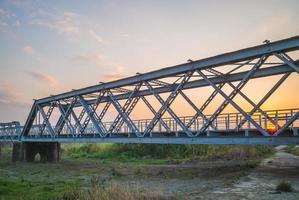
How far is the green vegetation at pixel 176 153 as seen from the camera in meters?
41.1

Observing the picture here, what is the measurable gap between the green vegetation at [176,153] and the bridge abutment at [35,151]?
7.30m

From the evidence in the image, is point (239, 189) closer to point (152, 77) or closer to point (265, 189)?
point (265, 189)

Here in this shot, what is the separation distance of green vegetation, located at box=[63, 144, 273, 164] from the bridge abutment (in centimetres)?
730

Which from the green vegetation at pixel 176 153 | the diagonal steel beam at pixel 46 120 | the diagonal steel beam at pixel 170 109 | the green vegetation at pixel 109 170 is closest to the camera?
the green vegetation at pixel 109 170

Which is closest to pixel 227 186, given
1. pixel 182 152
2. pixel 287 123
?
pixel 287 123

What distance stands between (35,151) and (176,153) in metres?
19.9

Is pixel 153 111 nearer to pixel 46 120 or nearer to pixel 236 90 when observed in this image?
pixel 236 90

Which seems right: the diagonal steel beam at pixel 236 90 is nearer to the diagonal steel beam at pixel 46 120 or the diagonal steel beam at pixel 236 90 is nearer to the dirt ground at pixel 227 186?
the dirt ground at pixel 227 186

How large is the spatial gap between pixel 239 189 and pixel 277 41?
8.64 m

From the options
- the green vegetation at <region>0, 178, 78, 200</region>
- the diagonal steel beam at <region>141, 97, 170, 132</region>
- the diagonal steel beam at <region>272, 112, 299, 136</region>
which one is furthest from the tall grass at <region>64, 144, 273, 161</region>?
the green vegetation at <region>0, 178, 78, 200</region>

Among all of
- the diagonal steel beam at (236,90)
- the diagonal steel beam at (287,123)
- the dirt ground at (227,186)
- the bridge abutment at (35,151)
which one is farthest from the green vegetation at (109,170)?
the diagonal steel beam at (287,123)

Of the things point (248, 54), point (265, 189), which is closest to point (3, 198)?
point (265, 189)

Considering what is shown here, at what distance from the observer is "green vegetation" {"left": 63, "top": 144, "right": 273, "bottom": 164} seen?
4106 cm

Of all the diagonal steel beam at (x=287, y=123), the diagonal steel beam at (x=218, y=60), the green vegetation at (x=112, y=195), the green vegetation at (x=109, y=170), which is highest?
the diagonal steel beam at (x=218, y=60)
